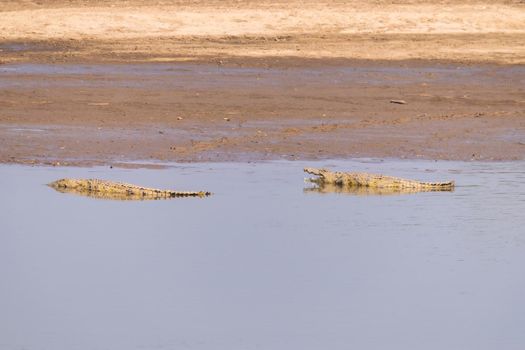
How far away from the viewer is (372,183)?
12.1 metres

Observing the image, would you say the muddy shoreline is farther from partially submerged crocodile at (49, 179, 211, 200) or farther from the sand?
partially submerged crocodile at (49, 179, 211, 200)

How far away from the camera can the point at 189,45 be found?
21625 mm

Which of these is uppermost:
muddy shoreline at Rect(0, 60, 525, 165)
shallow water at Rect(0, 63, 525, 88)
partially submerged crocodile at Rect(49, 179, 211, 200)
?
partially submerged crocodile at Rect(49, 179, 211, 200)

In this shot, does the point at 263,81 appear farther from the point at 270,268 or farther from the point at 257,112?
the point at 270,268

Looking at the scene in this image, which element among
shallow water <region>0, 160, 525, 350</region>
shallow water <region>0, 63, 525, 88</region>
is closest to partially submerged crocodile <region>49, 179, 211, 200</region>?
shallow water <region>0, 160, 525, 350</region>

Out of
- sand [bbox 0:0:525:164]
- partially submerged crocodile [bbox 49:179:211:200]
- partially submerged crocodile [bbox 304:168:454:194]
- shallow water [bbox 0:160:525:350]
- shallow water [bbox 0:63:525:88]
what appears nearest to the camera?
shallow water [bbox 0:160:525:350]

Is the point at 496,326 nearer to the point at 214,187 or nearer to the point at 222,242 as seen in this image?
the point at 222,242

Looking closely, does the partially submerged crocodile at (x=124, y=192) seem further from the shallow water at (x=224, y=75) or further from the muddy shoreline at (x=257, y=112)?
the shallow water at (x=224, y=75)

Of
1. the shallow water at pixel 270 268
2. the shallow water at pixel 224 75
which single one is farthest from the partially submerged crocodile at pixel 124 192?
the shallow water at pixel 224 75

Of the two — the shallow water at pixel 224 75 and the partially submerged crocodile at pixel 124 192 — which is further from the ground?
the partially submerged crocodile at pixel 124 192

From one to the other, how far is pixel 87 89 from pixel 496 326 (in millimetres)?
10677

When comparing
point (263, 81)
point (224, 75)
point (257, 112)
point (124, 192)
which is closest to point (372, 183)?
point (124, 192)

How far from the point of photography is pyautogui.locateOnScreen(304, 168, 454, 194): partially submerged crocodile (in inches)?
472

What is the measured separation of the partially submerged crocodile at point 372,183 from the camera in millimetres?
12000
